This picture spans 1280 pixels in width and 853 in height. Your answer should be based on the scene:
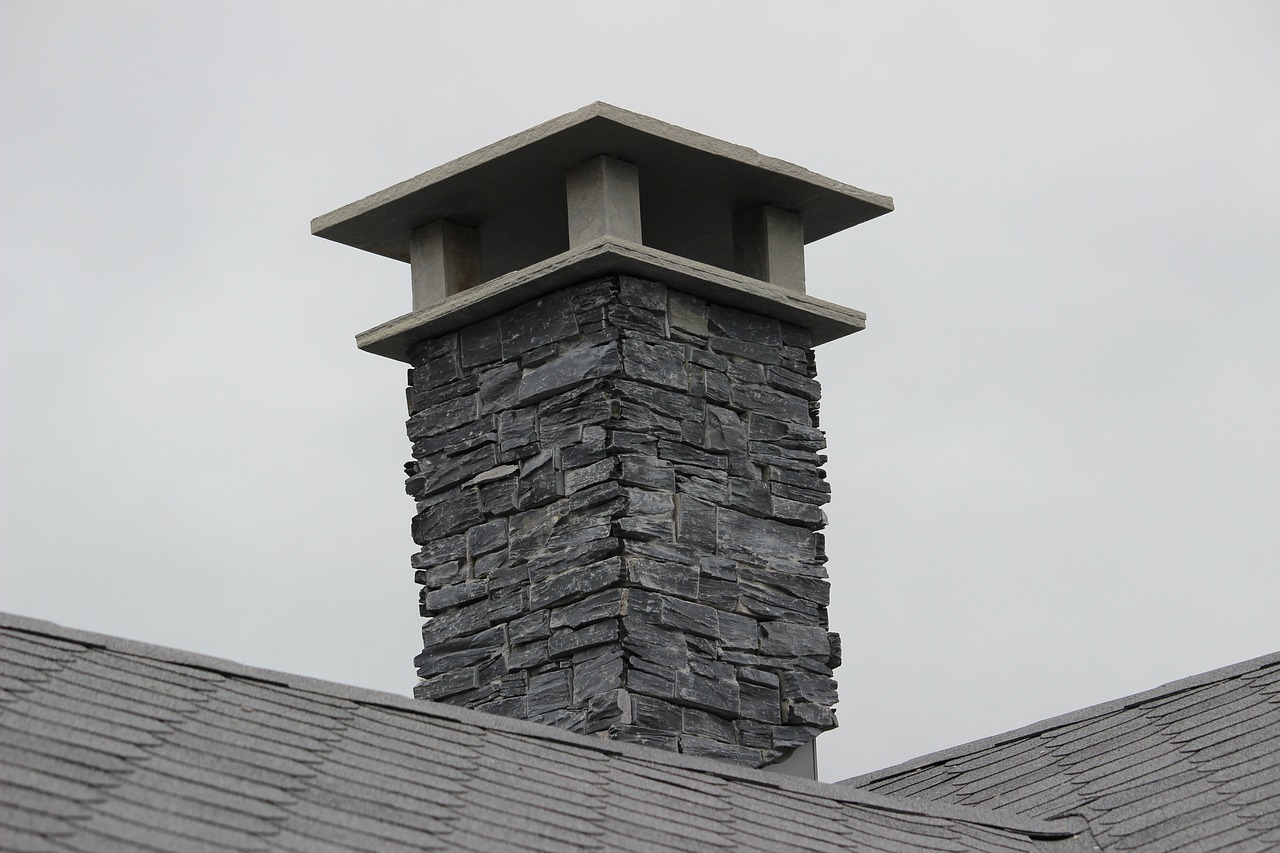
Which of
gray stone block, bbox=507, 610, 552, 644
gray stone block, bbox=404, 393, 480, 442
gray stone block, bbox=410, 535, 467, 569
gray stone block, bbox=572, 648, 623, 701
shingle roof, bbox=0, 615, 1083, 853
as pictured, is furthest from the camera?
gray stone block, bbox=404, 393, 480, 442

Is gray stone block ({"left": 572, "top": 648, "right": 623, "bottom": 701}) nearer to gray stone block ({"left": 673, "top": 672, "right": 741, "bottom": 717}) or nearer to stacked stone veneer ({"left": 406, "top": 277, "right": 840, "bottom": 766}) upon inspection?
stacked stone veneer ({"left": 406, "top": 277, "right": 840, "bottom": 766})

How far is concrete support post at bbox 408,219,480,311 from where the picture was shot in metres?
6.97

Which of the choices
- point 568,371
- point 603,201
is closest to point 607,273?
point 603,201

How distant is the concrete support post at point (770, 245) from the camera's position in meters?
7.03

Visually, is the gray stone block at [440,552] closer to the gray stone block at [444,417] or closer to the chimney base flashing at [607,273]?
the gray stone block at [444,417]

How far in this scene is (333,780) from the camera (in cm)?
414

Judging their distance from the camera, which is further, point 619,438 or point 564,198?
point 564,198

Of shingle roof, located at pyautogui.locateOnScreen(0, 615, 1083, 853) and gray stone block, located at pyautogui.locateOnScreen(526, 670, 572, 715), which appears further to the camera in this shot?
gray stone block, located at pyautogui.locateOnScreen(526, 670, 572, 715)

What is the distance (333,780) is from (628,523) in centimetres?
216

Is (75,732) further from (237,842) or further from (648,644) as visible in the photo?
(648,644)

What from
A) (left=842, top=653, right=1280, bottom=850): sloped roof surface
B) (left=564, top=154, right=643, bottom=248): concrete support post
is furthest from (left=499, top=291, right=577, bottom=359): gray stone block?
(left=842, top=653, right=1280, bottom=850): sloped roof surface

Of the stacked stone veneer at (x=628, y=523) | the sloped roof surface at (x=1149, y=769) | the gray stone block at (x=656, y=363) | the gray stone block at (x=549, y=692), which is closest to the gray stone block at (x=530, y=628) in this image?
the stacked stone veneer at (x=628, y=523)

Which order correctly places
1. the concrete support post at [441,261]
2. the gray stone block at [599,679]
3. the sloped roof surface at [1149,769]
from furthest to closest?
the concrete support post at [441,261]
the gray stone block at [599,679]
the sloped roof surface at [1149,769]

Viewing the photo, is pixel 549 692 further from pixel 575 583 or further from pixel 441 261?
pixel 441 261
